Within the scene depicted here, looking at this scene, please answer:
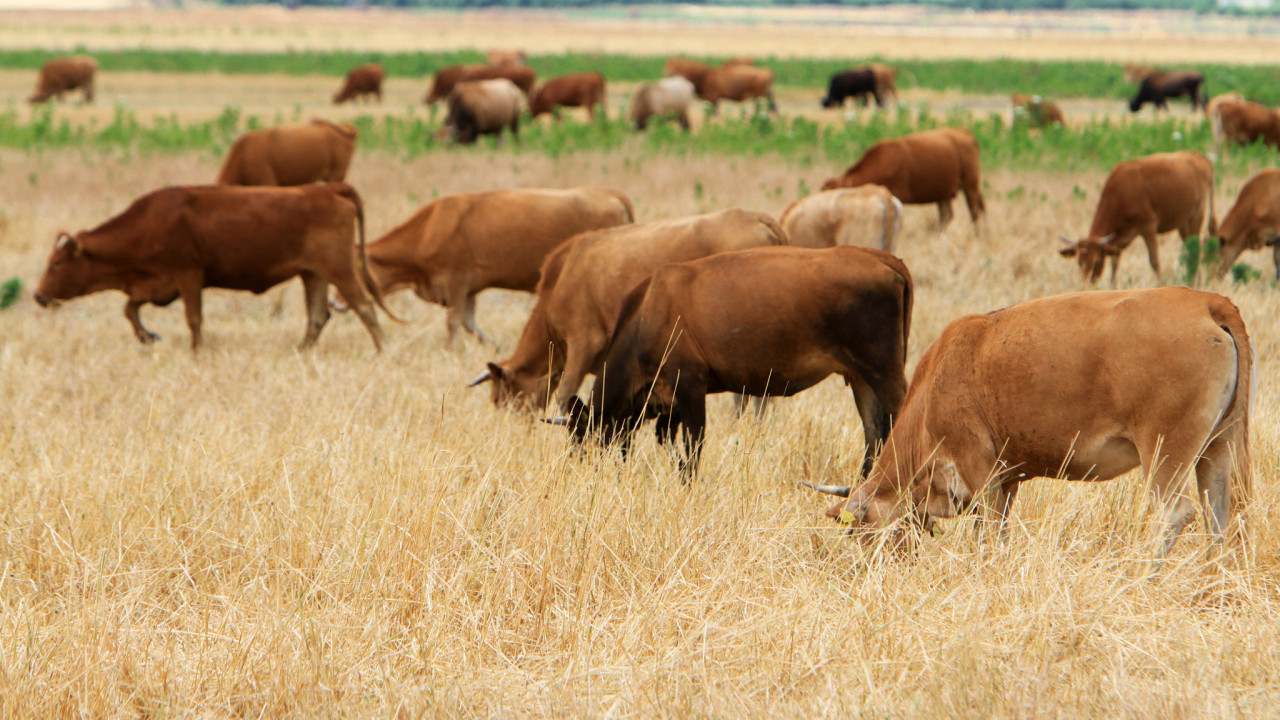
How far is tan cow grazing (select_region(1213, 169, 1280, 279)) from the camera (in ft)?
37.5

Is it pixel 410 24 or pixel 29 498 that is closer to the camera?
pixel 29 498

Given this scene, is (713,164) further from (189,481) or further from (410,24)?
(410,24)

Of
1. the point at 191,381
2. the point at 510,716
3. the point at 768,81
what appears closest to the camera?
the point at 510,716

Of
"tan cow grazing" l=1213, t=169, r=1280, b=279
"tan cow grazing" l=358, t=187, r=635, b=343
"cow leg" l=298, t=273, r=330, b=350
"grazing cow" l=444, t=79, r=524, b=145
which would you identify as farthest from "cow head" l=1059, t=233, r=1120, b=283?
"grazing cow" l=444, t=79, r=524, b=145

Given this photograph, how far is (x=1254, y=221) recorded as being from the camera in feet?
37.7

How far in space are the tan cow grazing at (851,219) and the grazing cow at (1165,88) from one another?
3021 centimetres

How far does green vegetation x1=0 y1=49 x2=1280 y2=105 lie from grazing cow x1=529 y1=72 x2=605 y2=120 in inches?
653

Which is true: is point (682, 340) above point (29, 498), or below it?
above

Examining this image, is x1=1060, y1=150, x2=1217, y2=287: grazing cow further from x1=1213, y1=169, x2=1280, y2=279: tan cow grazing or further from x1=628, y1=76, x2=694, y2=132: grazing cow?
x1=628, y1=76, x2=694, y2=132: grazing cow

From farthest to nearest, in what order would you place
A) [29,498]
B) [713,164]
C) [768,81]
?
[768,81], [713,164], [29,498]

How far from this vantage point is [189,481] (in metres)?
5.30

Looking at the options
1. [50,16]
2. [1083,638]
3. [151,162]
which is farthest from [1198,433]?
[50,16]

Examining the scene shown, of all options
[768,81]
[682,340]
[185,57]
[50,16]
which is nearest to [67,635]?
[682,340]

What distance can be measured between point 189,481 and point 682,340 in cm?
233
